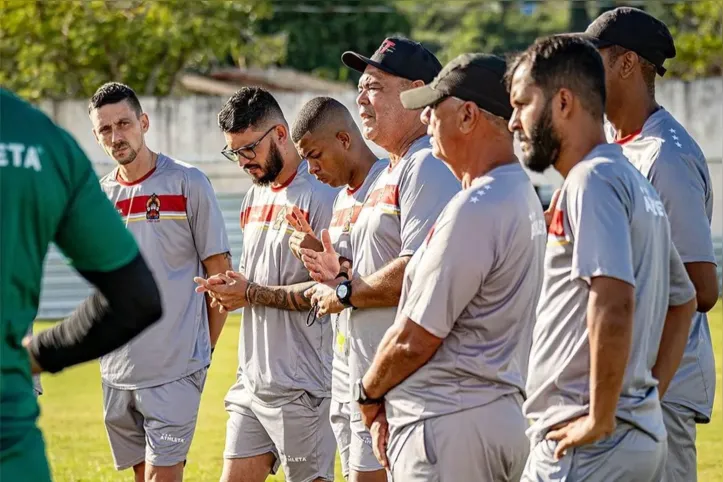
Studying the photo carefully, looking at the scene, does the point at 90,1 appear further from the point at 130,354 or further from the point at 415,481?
the point at 415,481

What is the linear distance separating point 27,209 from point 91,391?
1179 centimetres

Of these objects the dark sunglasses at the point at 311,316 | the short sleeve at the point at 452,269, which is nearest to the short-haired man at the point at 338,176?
the dark sunglasses at the point at 311,316

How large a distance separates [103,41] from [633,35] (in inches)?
981

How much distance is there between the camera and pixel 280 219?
7.25 meters

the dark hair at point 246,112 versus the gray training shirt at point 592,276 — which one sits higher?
the dark hair at point 246,112

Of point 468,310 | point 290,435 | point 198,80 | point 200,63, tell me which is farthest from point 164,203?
point 198,80

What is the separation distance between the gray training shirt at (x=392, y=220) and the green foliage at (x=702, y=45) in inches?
1181

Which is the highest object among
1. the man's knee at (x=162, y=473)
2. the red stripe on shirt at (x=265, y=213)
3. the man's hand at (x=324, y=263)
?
the red stripe on shirt at (x=265, y=213)

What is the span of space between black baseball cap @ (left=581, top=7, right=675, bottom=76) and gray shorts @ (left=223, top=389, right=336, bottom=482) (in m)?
2.78

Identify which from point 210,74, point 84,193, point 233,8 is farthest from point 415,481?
point 210,74

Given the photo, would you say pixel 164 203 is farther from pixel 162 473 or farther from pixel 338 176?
pixel 162 473

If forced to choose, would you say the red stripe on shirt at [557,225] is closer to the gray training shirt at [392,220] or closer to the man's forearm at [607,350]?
the man's forearm at [607,350]

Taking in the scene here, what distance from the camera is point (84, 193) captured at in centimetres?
346

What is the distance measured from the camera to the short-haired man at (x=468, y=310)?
463 centimetres
